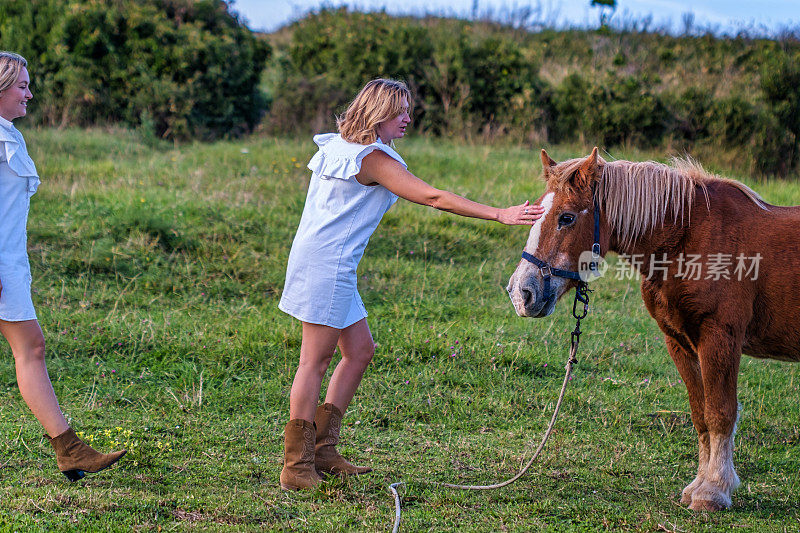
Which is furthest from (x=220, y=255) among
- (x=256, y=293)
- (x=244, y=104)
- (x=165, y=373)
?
(x=244, y=104)

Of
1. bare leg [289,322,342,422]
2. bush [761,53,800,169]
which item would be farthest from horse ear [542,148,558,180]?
bush [761,53,800,169]

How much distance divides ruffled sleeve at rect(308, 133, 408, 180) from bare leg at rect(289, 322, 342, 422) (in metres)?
0.74

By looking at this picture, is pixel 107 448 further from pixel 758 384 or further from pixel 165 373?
pixel 758 384

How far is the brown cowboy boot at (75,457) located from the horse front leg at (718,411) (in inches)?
114

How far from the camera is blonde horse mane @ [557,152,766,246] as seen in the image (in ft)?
11.2

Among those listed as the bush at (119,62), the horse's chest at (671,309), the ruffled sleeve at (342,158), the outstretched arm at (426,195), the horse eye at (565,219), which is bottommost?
the horse's chest at (671,309)

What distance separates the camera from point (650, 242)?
3.55m

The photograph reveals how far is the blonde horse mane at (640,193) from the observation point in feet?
11.2

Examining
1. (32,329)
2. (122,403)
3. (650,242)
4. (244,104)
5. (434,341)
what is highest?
(244,104)

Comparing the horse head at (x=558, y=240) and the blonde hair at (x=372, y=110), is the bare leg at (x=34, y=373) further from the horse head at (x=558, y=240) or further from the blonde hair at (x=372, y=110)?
the horse head at (x=558, y=240)

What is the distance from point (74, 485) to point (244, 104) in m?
9.79

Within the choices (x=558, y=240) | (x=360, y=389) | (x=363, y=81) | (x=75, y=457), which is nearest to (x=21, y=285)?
(x=75, y=457)

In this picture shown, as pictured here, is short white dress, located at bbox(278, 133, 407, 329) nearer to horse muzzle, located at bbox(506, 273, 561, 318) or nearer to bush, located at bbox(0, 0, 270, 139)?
horse muzzle, located at bbox(506, 273, 561, 318)

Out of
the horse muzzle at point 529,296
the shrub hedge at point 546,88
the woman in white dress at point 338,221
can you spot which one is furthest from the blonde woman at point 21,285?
the shrub hedge at point 546,88
